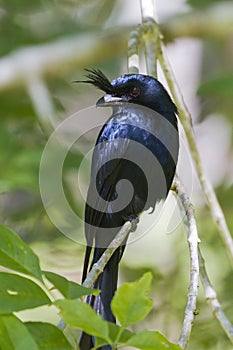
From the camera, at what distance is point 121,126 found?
3066 mm

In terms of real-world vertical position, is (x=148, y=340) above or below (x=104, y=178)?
below

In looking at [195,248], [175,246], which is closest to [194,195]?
[175,246]

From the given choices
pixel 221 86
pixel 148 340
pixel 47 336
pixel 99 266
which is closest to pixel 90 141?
pixel 221 86

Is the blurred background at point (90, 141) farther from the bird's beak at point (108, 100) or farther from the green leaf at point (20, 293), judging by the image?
the green leaf at point (20, 293)

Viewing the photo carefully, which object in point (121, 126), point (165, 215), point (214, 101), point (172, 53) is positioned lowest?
point (165, 215)

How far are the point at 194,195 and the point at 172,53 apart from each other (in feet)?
4.37

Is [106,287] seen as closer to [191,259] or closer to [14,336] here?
[191,259]

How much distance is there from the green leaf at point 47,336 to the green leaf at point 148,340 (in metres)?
0.17

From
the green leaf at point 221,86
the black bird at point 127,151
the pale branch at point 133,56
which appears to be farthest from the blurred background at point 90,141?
the pale branch at point 133,56

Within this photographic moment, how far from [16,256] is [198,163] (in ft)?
4.68

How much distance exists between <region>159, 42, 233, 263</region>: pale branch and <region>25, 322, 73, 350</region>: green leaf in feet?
3.75

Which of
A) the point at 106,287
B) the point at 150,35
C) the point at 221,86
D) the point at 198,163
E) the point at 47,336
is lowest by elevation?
the point at 47,336

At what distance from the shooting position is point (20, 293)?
1.63 meters

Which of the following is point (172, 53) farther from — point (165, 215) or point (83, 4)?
point (165, 215)
